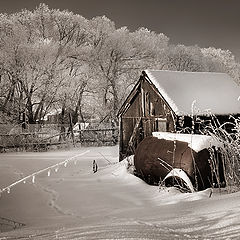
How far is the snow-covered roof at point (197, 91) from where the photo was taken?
14.6m

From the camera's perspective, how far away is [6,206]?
7.83 m

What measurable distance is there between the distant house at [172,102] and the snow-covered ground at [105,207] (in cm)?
278

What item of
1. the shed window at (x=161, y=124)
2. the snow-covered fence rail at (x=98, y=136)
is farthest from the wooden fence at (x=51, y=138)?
the shed window at (x=161, y=124)

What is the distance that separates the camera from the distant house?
47.6 ft

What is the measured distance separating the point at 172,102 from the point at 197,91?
83.1 inches

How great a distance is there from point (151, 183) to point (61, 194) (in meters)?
2.72

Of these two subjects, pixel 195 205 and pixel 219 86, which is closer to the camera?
pixel 195 205

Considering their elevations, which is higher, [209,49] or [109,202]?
[209,49]

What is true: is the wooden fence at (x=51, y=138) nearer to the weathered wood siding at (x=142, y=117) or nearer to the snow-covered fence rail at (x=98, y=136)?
the snow-covered fence rail at (x=98, y=136)

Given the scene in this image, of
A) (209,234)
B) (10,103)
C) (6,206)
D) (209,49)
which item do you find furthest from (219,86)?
(209,49)

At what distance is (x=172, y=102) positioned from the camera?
14.4 m

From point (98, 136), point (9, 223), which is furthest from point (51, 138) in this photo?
point (9, 223)

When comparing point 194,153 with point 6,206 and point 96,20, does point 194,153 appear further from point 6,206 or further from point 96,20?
point 96,20

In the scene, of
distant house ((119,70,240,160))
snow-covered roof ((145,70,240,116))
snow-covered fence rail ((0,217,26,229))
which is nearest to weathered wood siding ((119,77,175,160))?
distant house ((119,70,240,160))
